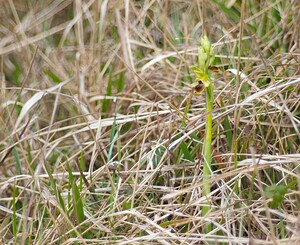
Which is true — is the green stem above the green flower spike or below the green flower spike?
below

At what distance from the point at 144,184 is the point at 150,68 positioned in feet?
2.36

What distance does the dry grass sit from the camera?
5.24 feet

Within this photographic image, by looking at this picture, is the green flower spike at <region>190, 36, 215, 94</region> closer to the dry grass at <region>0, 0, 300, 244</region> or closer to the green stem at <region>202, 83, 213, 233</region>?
the green stem at <region>202, 83, 213, 233</region>

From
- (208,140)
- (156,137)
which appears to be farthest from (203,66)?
(156,137)

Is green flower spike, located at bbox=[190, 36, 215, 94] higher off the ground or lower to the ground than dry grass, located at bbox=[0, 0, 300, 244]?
higher

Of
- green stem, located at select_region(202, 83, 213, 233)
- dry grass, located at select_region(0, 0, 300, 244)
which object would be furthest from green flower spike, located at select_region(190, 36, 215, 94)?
dry grass, located at select_region(0, 0, 300, 244)

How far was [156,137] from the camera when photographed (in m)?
1.99

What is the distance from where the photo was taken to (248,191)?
170 centimetres

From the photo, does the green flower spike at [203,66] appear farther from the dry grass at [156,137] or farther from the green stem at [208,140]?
the dry grass at [156,137]

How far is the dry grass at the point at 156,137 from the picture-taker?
1596 millimetres

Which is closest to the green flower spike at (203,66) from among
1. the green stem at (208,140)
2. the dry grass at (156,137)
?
the green stem at (208,140)

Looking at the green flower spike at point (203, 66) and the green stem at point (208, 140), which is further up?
the green flower spike at point (203, 66)

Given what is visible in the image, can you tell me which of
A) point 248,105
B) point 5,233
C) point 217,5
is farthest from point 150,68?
point 5,233

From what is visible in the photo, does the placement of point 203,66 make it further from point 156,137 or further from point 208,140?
point 156,137
